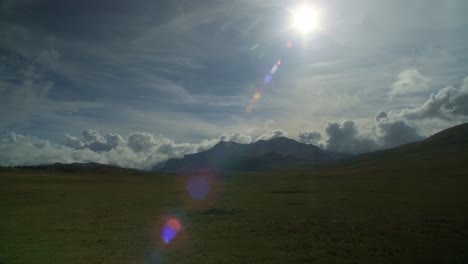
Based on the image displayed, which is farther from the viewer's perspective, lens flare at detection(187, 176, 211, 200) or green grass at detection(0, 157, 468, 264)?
lens flare at detection(187, 176, 211, 200)

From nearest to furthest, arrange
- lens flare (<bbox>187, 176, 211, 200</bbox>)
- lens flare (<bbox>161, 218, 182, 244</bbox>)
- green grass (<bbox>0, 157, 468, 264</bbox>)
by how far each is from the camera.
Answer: green grass (<bbox>0, 157, 468, 264</bbox>) → lens flare (<bbox>161, 218, 182, 244</bbox>) → lens flare (<bbox>187, 176, 211, 200</bbox>)

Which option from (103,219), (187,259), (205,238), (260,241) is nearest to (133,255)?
(187,259)

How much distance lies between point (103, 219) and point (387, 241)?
3437cm

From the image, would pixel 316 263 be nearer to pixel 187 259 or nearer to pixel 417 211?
pixel 187 259

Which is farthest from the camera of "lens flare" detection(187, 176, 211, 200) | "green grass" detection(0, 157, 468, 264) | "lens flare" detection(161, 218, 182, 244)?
"lens flare" detection(187, 176, 211, 200)

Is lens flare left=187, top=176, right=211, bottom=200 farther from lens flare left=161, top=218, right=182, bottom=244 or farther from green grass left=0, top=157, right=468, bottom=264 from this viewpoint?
lens flare left=161, top=218, right=182, bottom=244

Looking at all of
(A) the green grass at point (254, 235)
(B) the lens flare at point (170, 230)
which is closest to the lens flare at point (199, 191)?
(A) the green grass at point (254, 235)

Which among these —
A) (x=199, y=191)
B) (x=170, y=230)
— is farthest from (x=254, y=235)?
(x=199, y=191)

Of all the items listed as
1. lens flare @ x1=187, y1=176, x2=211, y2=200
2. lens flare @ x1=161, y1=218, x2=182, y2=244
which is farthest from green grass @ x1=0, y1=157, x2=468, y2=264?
lens flare @ x1=187, y1=176, x2=211, y2=200

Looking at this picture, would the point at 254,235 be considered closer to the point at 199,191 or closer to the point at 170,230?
the point at 170,230

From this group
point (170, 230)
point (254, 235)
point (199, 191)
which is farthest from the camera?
point (199, 191)

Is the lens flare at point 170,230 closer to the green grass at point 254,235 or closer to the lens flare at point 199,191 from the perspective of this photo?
the green grass at point 254,235

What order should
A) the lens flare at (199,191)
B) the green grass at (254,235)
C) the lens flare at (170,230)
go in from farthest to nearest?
the lens flare at (199,191) < the lens flare at (170,230) < the green grass at (254,235)

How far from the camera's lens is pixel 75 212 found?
46250 millimetres
